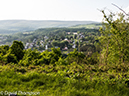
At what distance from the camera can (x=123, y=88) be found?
165 inches

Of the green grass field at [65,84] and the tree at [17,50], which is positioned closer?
the green grass field at [65,84]

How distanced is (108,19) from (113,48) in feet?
7.89

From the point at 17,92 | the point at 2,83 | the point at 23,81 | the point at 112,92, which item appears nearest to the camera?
the point at 17,92

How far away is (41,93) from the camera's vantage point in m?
3.73

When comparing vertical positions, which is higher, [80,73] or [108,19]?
[108,19]

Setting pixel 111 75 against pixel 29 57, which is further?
pixel 29 57

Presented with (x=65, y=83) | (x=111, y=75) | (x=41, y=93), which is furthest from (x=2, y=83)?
(x=111, y=75)

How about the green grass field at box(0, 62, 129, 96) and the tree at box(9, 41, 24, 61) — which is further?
the tree at box(9, 41, 24, 61)

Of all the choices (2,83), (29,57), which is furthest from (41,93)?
(29,57)

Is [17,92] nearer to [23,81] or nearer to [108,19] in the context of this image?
[23,81]

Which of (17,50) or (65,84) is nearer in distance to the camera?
(65,84)

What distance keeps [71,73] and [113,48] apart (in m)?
6.56

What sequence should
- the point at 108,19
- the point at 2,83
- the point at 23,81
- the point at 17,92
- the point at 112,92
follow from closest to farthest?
the point at 17,92
the point at 112,92
the point at 2,83
the point at 23,81
the point at 108,19

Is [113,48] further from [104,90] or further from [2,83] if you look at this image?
[2,83]
